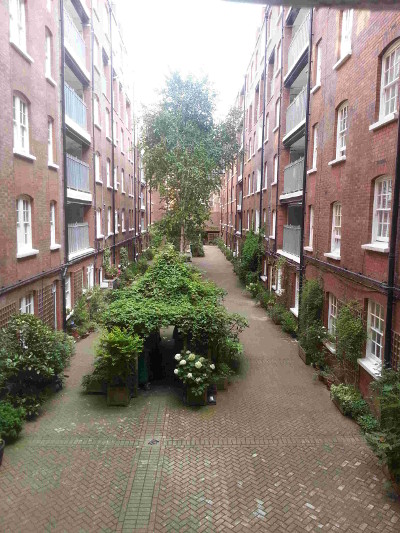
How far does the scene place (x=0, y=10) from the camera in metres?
10.2

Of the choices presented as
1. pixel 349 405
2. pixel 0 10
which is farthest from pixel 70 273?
pixel 349 405

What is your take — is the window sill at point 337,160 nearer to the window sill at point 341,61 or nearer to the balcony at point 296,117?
the window sill at point 341,61

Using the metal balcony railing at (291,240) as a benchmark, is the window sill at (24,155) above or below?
above

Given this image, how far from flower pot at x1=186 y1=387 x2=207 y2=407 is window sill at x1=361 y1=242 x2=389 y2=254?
18.0 ft

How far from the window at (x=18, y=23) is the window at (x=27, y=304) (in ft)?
23.8

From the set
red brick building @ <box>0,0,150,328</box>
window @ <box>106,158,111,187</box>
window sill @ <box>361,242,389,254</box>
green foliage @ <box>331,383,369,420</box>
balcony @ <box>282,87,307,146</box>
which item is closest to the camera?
window sill @ <box>361,242,389,254</box>

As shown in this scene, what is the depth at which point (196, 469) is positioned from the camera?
789 cm

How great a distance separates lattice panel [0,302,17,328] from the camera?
10326mm

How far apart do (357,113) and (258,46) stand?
22.6 m

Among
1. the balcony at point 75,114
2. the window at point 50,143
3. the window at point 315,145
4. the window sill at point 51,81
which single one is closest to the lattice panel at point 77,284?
the window at point 50,143

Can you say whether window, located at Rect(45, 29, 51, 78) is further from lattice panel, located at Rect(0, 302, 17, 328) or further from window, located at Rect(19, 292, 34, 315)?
lattice panel, located at Rect(0, 302, 17, 328)

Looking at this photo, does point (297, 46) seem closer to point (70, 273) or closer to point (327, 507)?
point (70, 273)

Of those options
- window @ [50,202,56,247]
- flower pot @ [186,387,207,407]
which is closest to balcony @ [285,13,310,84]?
window @ [50,202,56,247]

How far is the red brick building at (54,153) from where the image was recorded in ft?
37.0
